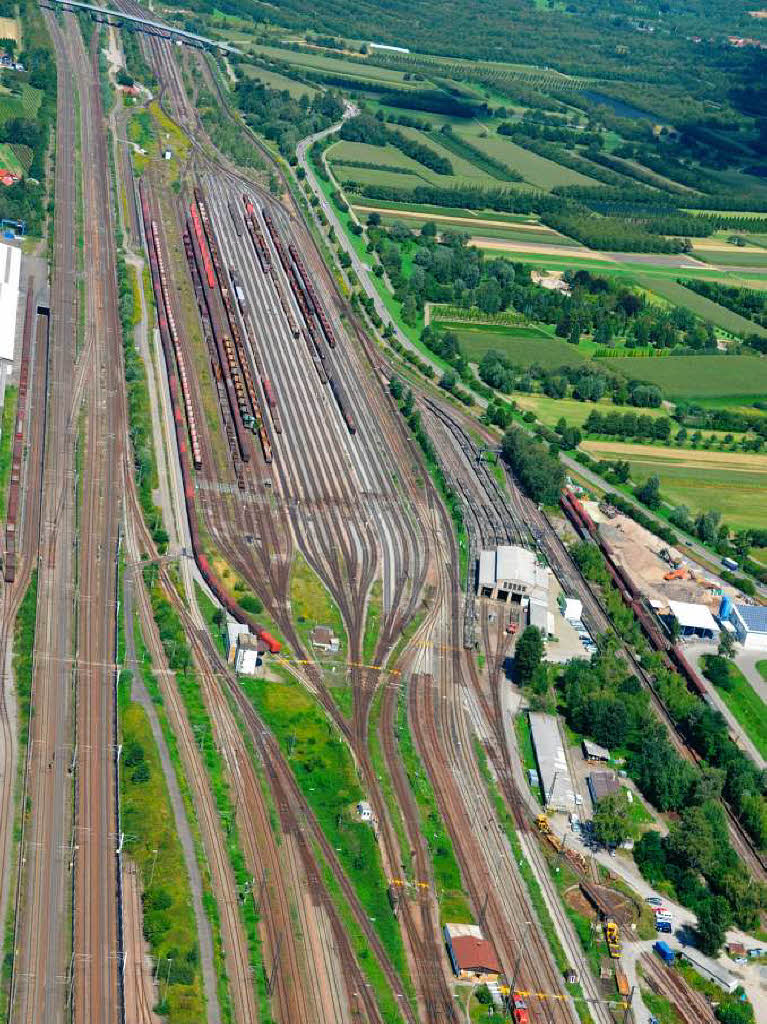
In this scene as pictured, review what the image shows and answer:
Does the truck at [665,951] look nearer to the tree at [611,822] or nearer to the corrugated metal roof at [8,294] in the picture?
the tree at [611,822]

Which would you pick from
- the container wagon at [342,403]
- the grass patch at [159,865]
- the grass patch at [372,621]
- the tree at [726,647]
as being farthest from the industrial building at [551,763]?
the container wagon at [342,403]

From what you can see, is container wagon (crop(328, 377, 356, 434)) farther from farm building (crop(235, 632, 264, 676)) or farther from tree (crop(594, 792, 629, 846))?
tree (crop(594, 792, 629, 846))

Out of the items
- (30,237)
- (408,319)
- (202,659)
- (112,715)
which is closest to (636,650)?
(202,659)

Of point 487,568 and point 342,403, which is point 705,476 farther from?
point 487,568

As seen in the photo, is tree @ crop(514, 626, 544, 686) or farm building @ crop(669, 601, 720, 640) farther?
farm building @ crop(669, 601, 720, 640)

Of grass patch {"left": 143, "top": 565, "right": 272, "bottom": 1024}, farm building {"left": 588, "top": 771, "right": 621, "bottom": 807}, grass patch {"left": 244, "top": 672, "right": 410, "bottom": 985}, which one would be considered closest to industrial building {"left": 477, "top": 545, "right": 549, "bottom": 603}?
farm building {"left": 588, "top": 771, "right": 621, "bottom": 807}

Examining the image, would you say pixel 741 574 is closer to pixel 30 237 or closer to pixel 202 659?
pixel 202 659
